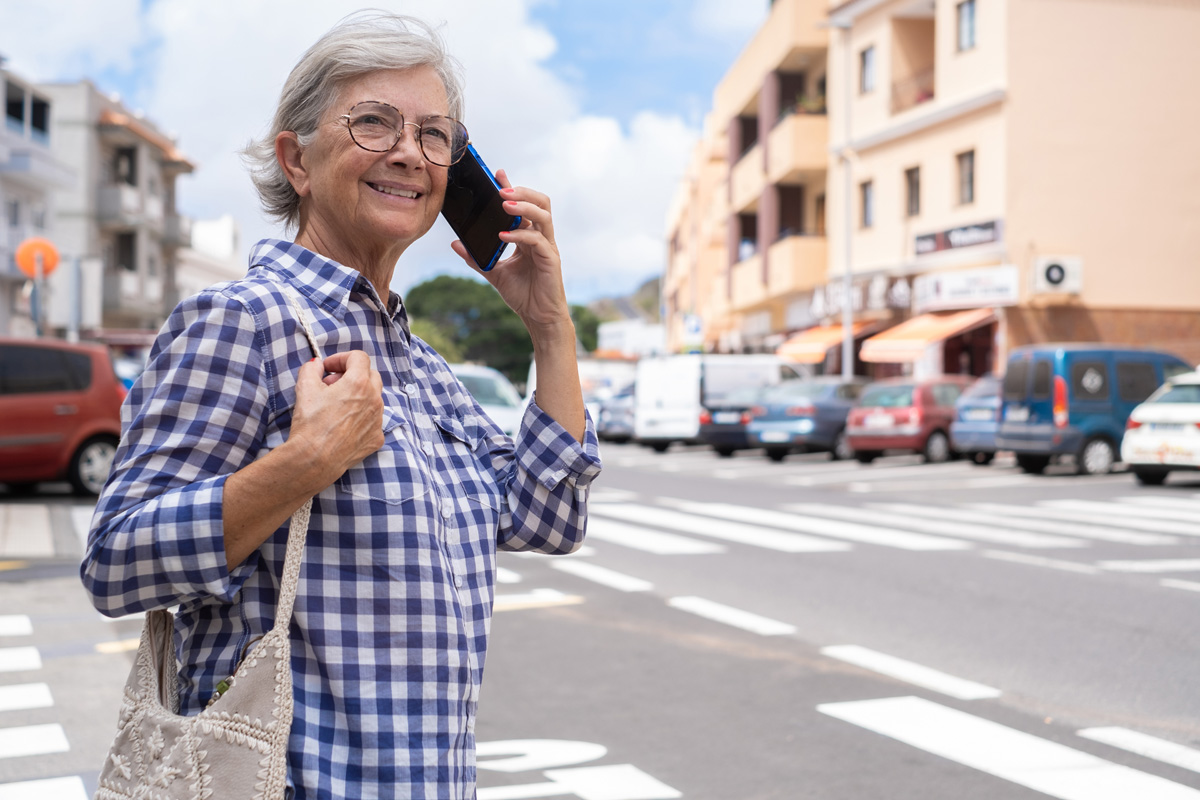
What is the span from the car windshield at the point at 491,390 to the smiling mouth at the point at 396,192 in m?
15.1

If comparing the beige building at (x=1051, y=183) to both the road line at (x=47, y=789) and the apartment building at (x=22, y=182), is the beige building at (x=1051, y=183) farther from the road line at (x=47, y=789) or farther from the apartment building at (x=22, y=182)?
the road line at (x=47, y=789)

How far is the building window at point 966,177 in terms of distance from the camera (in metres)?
30.8

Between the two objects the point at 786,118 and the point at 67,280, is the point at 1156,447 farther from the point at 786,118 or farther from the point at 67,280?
the point at 786,118


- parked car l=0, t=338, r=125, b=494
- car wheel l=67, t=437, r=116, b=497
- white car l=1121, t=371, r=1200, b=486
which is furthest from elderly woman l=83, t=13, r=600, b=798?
white car l=1121, t=371, r=1200, b=486

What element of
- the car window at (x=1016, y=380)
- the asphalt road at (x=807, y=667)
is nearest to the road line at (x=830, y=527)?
the asphalt road at (x=807, y=667)

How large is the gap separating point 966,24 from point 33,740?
29606mm

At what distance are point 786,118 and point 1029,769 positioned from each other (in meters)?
34.2

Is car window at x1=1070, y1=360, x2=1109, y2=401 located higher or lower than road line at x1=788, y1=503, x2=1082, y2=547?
higher

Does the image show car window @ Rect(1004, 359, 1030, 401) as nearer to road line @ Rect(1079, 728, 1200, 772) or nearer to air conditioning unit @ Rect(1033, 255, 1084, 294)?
air conditioning unit @ Rect(1033, 255, 1084, 294)

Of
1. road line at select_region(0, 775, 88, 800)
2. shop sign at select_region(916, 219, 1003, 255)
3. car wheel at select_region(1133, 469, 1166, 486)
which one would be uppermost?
A: shop sign at select_region(916, 219, 1003, 255)

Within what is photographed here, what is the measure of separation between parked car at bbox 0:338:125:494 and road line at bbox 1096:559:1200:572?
9879mm

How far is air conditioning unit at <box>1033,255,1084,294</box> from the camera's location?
2869cm

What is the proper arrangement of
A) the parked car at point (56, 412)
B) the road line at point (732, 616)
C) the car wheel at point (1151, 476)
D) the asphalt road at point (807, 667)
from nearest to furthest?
1. the asphalt road at point (807, 667)
2. the road line at point (732, 616)
3. the parked car at point (56, 412)
4. the car wheel at point (1151, 476)

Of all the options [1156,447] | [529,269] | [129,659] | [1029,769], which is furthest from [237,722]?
[1156,447]
